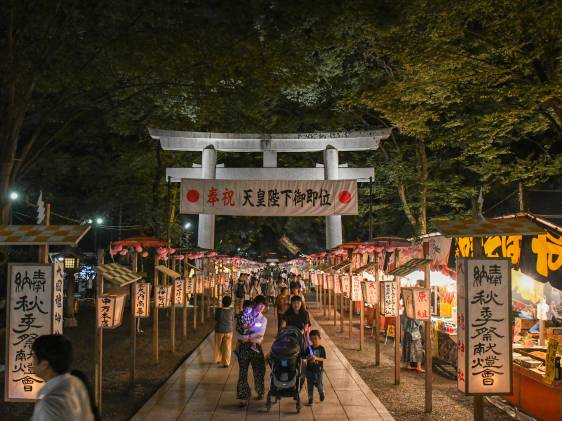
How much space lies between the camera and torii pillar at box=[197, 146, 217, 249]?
23438 millimetres

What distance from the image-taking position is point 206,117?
14.6 meters

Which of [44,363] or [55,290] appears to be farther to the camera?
[55,290]

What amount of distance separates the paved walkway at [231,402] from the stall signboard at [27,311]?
241 centimetres

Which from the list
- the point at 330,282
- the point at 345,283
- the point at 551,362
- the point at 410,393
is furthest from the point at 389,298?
the point at 330,282

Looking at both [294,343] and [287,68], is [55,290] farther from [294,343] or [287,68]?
[287,68]

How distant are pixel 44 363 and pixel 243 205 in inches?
551

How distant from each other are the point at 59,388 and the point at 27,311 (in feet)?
12.4

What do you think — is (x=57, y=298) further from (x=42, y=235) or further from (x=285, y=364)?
(x=285, y=364)

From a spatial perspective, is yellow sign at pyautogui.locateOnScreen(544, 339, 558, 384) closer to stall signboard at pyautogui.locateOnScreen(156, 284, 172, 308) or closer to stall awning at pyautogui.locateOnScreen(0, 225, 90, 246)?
stall awning at pyautogui.locateOnScreen(0, 225, 90, 246)

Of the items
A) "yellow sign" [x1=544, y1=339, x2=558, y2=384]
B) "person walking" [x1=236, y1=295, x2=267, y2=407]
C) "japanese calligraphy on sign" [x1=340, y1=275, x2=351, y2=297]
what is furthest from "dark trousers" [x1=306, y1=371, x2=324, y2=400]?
"japanese calligraphy on sign" [x1=340, y1=275, x2=351, y2=297]

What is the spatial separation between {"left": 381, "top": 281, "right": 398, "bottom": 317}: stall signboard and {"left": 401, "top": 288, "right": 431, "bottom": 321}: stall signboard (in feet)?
6.06

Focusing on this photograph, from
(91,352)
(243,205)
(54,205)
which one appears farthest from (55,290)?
(54,205)

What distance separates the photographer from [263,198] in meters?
17.7

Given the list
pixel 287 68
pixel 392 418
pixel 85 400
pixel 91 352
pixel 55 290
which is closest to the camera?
pixel 85 400
